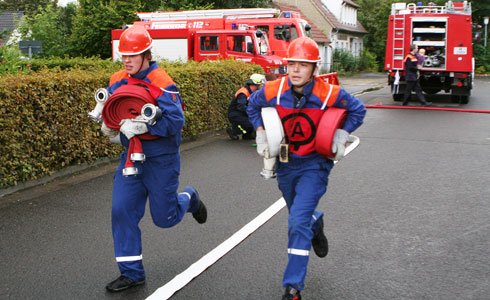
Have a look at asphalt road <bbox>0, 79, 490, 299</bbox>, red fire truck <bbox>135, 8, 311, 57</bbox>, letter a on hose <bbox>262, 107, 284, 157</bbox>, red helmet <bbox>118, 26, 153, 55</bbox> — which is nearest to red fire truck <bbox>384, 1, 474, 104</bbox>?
red fire truck <bbox>135, 8, 311, 57</bbox>

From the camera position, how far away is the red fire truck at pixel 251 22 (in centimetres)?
2225

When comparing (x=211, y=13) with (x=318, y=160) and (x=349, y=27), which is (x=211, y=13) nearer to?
(x=318, y=160)

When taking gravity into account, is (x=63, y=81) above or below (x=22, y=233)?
above

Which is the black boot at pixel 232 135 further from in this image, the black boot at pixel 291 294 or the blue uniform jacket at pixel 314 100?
the black boot at pixel 291 294

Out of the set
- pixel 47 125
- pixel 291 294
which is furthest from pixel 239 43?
pixel 291 294

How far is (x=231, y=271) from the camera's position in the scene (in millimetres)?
5102

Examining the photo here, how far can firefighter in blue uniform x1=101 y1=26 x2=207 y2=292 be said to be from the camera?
15.3 ft

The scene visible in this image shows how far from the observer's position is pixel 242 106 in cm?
1216

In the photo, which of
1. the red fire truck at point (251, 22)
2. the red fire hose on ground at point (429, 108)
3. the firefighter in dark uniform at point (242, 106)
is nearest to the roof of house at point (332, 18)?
the red fire truck at point (251, 22)

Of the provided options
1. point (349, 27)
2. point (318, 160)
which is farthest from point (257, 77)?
point (349, 27)

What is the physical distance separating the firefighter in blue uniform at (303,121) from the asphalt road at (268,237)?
717 mm

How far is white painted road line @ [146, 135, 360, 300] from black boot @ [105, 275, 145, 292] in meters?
0.21

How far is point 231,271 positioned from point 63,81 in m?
4.73

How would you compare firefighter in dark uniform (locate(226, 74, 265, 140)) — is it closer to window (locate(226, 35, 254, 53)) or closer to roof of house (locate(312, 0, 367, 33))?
window (locate(226, 35, 254, 53))
